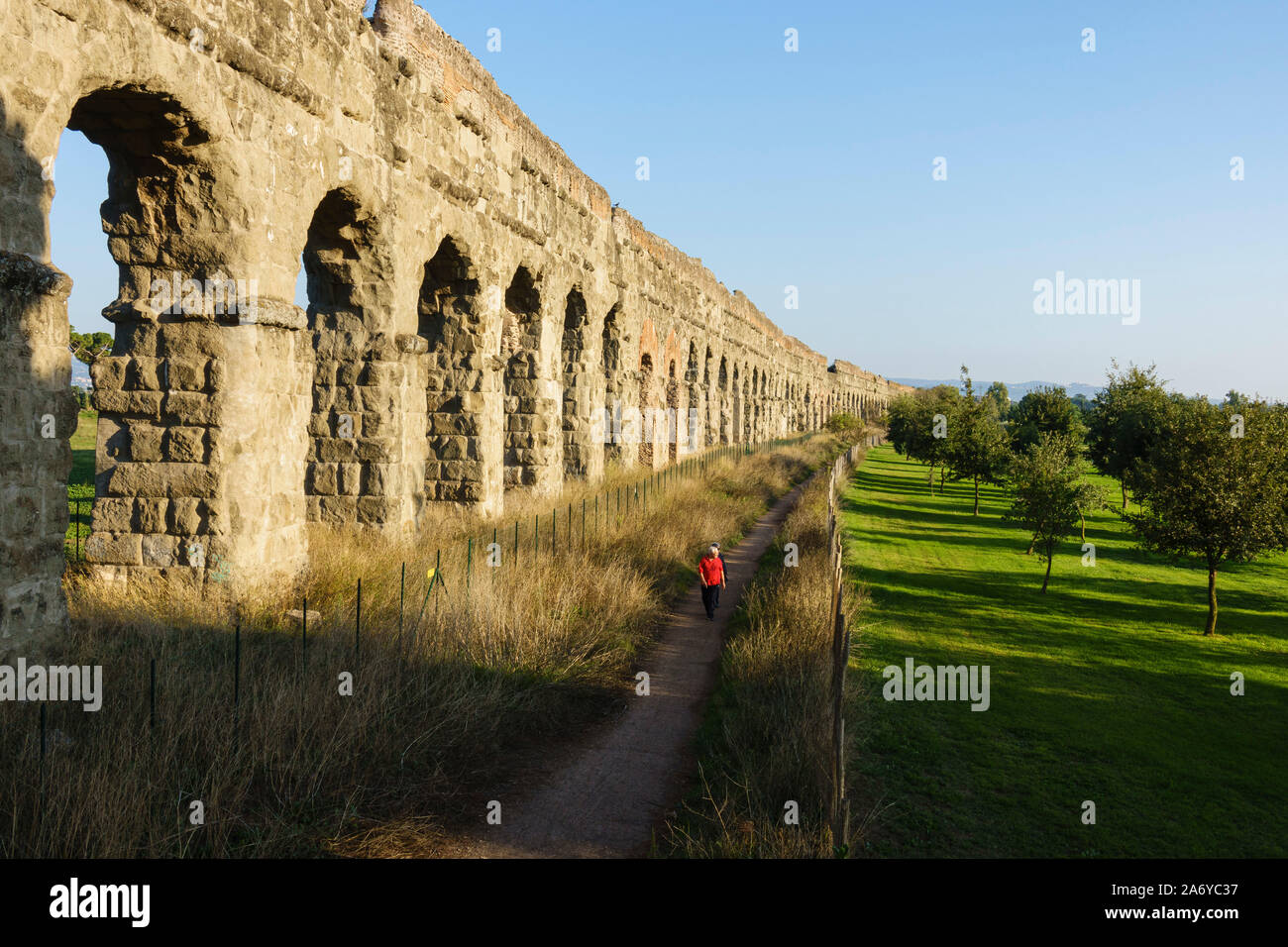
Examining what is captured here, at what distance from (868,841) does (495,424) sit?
905cm

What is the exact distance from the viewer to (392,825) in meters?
5.00

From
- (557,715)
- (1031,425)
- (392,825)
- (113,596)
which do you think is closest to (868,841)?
(557,715)

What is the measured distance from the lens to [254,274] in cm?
754

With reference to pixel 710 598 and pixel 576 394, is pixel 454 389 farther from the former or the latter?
pixel 576 394

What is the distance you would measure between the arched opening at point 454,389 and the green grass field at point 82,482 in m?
4.45

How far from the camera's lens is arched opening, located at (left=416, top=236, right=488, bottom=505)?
41.9 feet

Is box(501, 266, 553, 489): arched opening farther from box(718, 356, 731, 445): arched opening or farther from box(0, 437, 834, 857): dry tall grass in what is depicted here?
box(718, 356, 731, 445): arched opening

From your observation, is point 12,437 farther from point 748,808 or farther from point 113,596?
point 748,808

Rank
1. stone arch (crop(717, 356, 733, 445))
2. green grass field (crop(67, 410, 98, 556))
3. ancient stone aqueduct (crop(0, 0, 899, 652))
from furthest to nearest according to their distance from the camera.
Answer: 1. stone arch (crop(717, 356, 733, 445))
2. green grass field (crop(67, 410, 98, 556))
3. ancient stone aqueduct (crop(0, 0, 899, 652))

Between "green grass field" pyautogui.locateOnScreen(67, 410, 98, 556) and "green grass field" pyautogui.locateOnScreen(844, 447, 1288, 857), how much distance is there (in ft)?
23.4

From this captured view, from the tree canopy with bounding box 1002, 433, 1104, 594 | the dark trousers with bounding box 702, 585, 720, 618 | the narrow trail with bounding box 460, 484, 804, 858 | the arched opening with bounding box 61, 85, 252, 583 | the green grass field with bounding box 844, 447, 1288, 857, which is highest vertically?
the arched opening with bounding box 61, 85, 252, 583

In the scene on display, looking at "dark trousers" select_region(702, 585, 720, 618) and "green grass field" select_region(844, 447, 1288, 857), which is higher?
"dark trousers" select_region(702, 585, 720, 618)

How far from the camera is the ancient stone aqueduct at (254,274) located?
5.43m

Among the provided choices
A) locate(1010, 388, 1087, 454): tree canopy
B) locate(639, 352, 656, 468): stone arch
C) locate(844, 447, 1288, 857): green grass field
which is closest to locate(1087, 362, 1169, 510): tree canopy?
locate(1010, 388, 1087, 454): tree canopy
